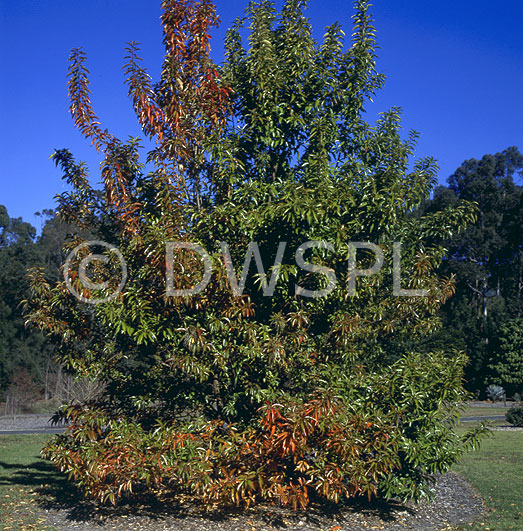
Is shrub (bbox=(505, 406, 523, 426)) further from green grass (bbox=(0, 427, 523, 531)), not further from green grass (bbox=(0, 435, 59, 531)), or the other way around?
green grass (bbox=(0, 435, 59, 531))

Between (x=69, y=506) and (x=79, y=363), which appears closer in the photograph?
(x=79, y=363)

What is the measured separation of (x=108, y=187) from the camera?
7.68m

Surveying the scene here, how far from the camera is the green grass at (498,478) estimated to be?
8203 mm

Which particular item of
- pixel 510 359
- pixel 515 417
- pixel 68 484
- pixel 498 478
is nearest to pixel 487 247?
pixel 510 359

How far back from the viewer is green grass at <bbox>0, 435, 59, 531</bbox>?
26.1 ft

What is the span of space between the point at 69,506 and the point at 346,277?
549 centimetres

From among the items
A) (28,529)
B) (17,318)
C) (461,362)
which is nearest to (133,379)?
(28,529)

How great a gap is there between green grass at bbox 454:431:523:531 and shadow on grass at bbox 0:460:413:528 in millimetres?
1322

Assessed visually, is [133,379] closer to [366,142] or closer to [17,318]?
Result: [366,142]

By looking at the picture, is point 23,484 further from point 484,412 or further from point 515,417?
point 484,412

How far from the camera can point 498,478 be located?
37.6ft

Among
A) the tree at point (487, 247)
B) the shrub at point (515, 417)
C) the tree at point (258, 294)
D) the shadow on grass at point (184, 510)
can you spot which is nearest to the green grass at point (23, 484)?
the shadow on grass at point (184, 510)

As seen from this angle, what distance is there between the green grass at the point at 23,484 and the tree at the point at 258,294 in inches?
51.8

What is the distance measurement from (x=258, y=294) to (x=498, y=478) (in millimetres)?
7150
